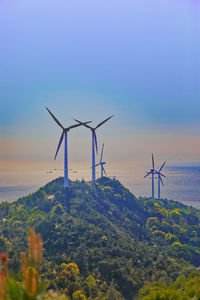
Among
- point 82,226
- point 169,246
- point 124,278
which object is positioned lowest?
point 169,246

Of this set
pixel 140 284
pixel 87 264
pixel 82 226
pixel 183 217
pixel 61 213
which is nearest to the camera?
pixel 140 284

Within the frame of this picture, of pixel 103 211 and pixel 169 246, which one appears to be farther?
pixel 103 211

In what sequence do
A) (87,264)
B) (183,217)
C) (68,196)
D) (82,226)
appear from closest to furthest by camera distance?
(87,264) < (82,226) < (68,196) < (183,217)

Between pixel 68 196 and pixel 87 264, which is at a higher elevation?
pixel 68 196

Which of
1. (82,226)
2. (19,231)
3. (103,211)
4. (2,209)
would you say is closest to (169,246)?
(103,211)

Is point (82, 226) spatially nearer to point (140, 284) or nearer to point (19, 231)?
point (19, 231)

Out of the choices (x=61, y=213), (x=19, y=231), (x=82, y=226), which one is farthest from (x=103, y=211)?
(x=19, y=231)

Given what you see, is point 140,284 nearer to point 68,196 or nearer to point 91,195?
point 68,196
